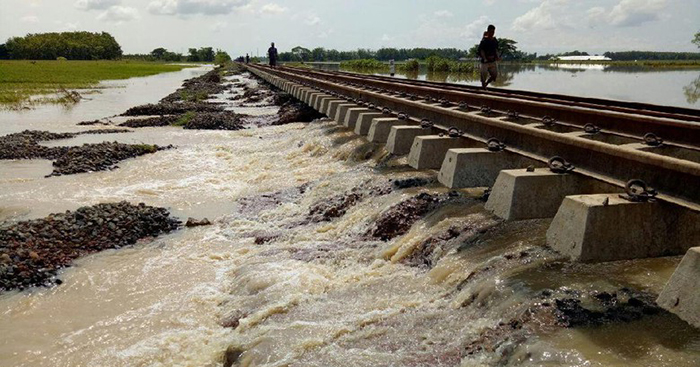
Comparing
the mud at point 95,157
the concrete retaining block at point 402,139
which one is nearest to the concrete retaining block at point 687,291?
the concrete retaining block at point 402,139

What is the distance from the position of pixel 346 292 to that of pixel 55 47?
185437mm

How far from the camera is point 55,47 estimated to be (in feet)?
537

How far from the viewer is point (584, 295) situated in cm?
378

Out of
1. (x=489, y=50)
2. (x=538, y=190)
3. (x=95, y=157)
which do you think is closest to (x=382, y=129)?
(x=538, y=190)

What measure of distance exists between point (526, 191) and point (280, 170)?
8196 millimetres

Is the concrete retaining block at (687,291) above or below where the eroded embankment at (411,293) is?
above

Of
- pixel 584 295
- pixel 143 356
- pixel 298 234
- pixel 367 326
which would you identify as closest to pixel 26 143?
pixel 298 234

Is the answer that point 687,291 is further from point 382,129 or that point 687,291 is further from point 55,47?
point 55,47

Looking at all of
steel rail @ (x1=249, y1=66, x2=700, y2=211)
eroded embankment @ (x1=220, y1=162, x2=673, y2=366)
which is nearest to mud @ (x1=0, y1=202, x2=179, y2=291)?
eroded embankment @ (x1=220, y1=162, x2=673, y2=366)

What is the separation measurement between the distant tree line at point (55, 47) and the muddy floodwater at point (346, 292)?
574ft

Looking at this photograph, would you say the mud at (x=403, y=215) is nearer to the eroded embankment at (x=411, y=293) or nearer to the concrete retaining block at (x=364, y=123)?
the eroded embankment at (x=411, y=293)

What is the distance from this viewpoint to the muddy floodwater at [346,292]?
360cm

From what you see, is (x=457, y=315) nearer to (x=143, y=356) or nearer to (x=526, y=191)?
(x=526, y=191)

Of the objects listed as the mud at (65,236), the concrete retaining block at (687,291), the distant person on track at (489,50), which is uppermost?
the distant person on track at (489,50)
